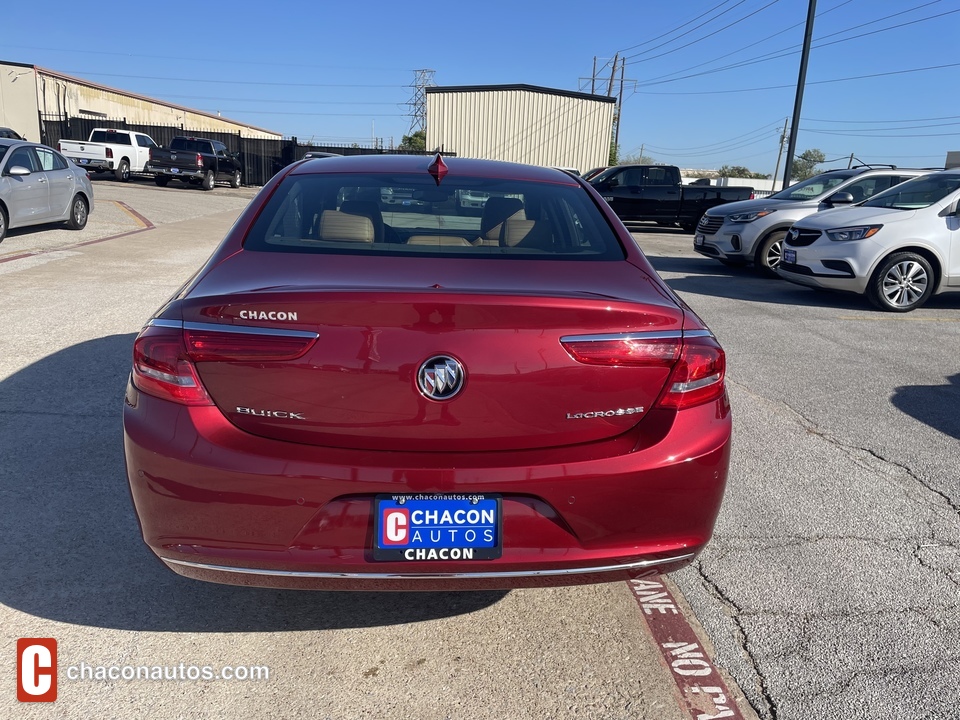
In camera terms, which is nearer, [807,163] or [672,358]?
[672,358]

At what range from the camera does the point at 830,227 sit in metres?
9.59

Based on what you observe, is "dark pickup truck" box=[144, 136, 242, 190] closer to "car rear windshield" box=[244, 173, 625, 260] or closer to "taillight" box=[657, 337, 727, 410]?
"car rear windshield" box=[244, 173, 625, 260]

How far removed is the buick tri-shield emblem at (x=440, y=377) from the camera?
2.20 metres

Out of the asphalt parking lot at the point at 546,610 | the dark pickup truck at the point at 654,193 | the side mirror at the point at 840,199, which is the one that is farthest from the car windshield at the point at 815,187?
the asphalt parking lot at the point at 546,610

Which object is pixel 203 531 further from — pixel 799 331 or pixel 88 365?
pixel 799 331

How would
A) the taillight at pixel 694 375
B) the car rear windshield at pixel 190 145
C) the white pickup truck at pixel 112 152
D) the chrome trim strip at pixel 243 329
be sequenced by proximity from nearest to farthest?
the chrome trim strip at pixel 243 329
the taillight at pixel 694 375
the white pickup truck at pixel 112 152
the car rear windshield at pixel 190 145

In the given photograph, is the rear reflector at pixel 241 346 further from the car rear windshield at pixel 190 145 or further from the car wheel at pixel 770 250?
the car rear windshield at pixel 190 145

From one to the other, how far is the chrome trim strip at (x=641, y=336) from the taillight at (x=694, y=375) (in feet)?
0.07

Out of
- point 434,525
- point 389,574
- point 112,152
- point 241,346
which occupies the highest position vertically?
point 112,152

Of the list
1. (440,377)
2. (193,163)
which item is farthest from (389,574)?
(193,163)

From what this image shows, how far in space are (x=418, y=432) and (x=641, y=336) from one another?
2.39ft

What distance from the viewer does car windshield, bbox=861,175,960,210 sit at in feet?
31.1

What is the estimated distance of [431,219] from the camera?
3.36 metres

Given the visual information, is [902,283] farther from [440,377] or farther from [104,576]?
[104,576]
